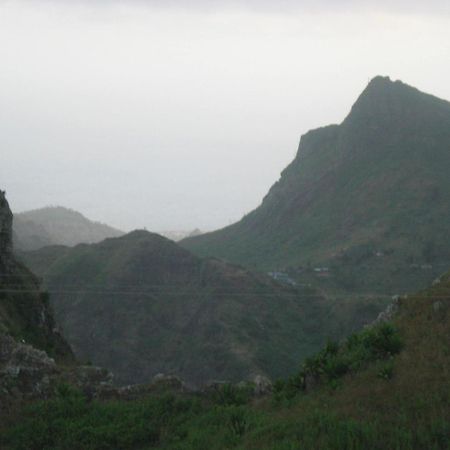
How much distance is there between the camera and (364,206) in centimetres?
9062

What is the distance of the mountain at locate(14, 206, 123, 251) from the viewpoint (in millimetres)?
130250

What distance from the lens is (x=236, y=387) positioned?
15.0 meters

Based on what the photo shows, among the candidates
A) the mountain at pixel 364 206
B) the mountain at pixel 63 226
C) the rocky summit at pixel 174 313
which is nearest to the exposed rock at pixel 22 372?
the rocky summit at pixel 174 313

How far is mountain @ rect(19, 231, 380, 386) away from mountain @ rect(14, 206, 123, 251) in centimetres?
6432

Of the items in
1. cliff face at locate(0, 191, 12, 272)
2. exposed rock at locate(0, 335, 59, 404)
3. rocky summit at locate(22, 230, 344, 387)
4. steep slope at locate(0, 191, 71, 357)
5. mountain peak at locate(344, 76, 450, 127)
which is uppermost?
mountain peak at locate(344, 76, 450, 127)

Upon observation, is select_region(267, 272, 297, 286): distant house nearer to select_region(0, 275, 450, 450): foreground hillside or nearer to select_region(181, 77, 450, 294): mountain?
select_region(181, 77, 450, 294): mountain

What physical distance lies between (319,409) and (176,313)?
4132 cm

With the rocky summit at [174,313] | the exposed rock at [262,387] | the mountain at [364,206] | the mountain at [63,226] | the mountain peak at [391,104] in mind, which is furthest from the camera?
the mountain at [63,226]

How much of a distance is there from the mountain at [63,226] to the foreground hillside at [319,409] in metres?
111

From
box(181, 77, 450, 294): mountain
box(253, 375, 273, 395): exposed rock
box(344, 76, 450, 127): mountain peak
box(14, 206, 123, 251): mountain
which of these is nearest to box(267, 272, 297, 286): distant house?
box(181, 77, 450, 294): mountain

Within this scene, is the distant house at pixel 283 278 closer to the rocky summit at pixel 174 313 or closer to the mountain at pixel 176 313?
the mountain at pixel 176 313

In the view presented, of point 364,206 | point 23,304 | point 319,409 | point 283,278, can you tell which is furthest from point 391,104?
point 319,409

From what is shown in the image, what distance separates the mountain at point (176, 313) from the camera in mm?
45188

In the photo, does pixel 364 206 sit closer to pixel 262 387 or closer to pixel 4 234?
pixel 4 234
